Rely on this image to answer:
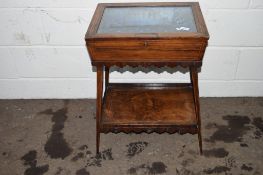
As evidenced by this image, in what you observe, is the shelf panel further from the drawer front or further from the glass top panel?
the glass top panel

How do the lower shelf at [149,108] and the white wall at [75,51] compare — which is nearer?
the lower shelf at [149,108]

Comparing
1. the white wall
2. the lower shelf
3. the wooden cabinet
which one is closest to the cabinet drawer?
the wooden cabinet

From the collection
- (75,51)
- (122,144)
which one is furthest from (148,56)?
(75,51)

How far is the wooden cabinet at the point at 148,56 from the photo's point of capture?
1.38 meters

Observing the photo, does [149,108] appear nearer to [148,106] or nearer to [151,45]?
[148,106]

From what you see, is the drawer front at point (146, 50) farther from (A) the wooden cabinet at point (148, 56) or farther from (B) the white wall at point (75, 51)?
(B) the white wall at point (75, 51)

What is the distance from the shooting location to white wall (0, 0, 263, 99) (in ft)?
6.43

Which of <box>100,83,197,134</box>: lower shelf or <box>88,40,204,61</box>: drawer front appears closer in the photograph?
<box>88,40,204,61</box>: drawer front

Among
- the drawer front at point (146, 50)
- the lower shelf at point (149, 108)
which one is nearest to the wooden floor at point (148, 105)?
the lower shelf at point (149, 108)

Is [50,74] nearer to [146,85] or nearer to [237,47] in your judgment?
[146,85]

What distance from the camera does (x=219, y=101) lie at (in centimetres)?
227

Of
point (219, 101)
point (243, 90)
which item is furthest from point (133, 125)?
point (243, 90)

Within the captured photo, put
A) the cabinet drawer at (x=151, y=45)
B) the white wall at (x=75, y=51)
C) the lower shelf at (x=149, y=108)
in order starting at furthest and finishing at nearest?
1. the white wall at (x=75, y=51)
2. the lower shelf at (x=149, y=108)
3. the cabinet drawer at (x=151, y=45)

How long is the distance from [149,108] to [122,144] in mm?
307
